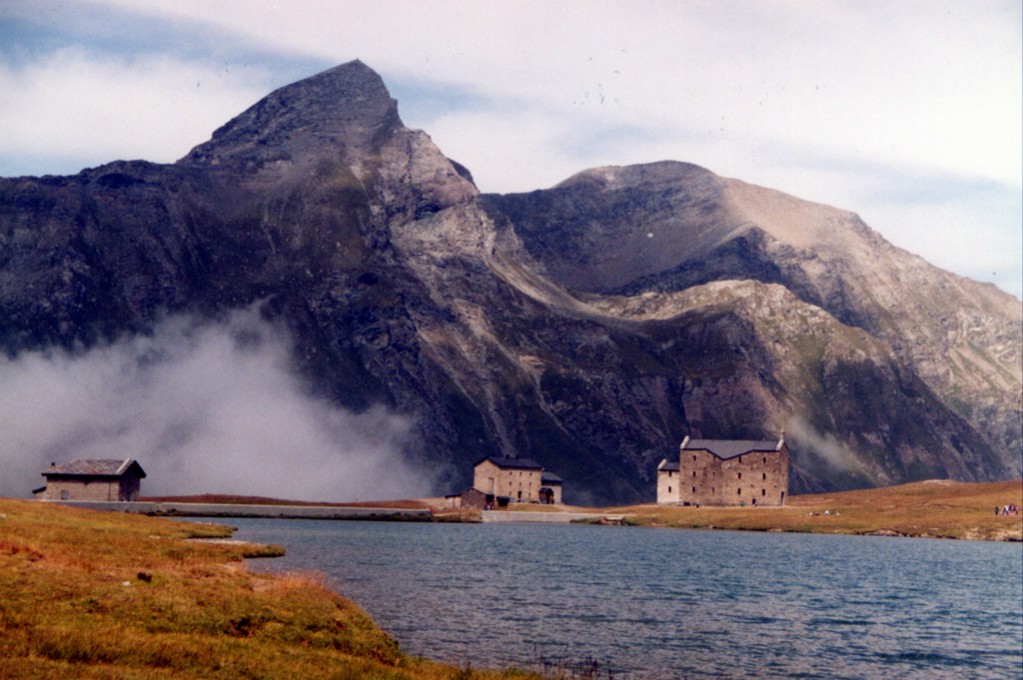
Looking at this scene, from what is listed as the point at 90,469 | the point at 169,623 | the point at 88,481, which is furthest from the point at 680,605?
the point at 90,469

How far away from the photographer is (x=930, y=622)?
81.8 metres

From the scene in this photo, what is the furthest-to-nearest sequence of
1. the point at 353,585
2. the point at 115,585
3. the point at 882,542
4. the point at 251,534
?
the point at 882,542 < the point at 251,534 < the point at 353,585 < the point at 115,585

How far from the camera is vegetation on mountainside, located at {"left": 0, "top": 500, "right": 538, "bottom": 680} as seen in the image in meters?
34.3

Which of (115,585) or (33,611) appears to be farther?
(115,585)

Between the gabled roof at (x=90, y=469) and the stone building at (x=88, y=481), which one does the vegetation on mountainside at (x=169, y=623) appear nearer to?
the stone building at (x=88, y=481)

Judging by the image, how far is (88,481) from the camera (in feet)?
600

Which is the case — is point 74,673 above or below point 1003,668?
above

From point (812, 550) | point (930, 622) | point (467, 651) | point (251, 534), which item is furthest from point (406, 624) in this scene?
point (812, 550)

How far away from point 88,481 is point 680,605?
417 ft

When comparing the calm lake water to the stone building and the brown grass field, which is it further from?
the stone building

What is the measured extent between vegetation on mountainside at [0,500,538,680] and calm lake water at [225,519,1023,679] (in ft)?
23.3

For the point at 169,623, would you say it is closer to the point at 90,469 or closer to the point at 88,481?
the point at 88,481

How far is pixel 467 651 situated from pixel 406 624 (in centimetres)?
808

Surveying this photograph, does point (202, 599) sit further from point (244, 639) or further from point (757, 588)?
point (757, 588)
